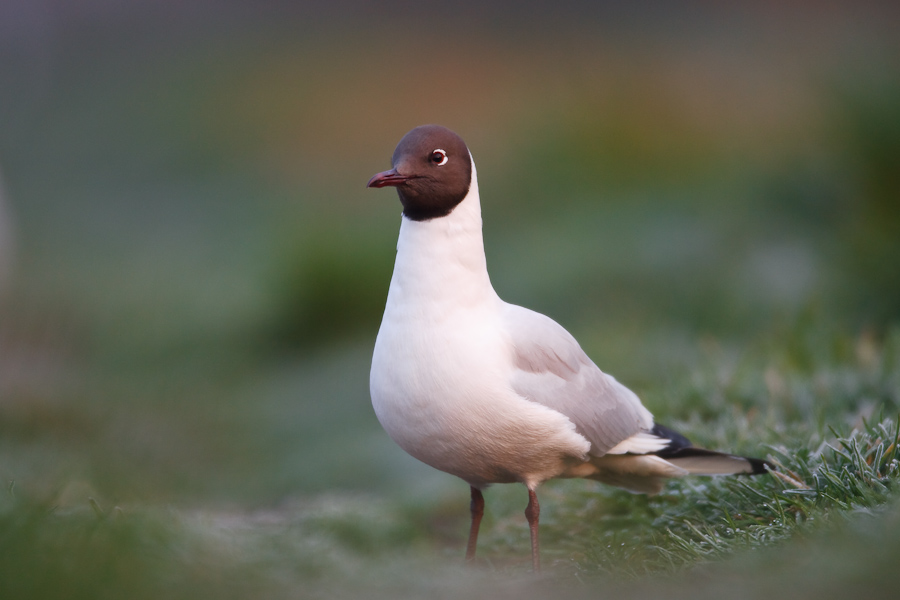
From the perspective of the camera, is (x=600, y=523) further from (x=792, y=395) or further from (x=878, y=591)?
(x=878, y=591)

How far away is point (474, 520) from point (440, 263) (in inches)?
41.3

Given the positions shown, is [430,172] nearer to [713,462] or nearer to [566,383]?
[566,383]

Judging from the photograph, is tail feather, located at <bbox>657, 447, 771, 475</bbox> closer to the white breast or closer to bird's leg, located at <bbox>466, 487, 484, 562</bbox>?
the white breast

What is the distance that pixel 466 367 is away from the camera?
311 centimetres

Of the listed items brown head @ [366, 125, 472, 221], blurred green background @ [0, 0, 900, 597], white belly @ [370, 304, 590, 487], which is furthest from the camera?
blurred green background @ [0, 0, 900, 597]

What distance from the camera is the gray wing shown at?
10.8 feet

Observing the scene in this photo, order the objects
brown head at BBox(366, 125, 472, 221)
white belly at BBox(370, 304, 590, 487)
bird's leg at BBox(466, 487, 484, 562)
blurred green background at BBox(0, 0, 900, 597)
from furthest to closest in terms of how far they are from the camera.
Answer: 1. blurred green background at BBox(0, 0, 900, 597)
2. bird's leg at BBox(466, 487, 484, 562)
3. brown head at BBox(366, 125, 472, 221)
4. white belly at BBox(370, 304, 590, 487)

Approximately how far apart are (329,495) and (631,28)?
1210 cm

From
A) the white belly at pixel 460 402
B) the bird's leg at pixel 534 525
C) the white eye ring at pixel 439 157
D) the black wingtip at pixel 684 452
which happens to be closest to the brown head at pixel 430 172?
the white eye ring at pixel 439 157

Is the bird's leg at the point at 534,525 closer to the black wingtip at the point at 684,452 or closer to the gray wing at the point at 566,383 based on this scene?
the gray wing at the point at 566,383

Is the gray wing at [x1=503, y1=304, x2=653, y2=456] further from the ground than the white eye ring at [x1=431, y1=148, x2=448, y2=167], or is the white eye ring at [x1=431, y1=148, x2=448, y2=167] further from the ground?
the white eye ring at [x1=431, y1=148, x2=448, y2=167]

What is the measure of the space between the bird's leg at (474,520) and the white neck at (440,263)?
33.0 inches

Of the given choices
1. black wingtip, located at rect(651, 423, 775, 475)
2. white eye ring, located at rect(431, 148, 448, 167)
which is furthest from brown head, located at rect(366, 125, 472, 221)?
black wingtip, located at rect(651, 423, 775, 475)

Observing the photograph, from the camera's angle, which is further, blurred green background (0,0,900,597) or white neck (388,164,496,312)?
blurred green background (0,0,900,597)
